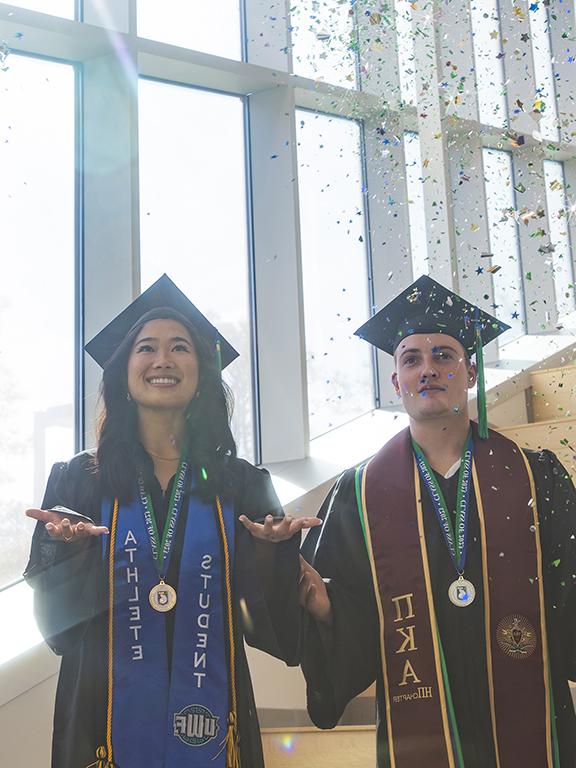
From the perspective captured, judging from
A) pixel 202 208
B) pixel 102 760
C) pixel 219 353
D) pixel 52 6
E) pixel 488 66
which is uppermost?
pixel 488 66

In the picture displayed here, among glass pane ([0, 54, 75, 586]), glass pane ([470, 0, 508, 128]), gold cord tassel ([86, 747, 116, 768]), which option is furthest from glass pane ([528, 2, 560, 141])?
gold cord tassel ([86, 747, 116, 768])

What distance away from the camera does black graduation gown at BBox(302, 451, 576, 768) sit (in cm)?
210

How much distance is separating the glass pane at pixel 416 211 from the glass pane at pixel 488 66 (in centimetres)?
74

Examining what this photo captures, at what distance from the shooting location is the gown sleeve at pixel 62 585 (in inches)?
75.3

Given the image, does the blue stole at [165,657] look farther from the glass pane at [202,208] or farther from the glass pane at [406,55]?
the glass pane at [406,55]

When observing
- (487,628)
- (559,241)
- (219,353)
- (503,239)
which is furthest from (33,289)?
(559,241)

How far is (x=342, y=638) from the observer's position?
2.18 metres

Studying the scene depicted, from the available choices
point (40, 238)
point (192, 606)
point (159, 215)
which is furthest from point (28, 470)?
point (192, 606)

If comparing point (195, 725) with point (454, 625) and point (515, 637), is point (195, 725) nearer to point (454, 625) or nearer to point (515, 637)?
point (454, 625)

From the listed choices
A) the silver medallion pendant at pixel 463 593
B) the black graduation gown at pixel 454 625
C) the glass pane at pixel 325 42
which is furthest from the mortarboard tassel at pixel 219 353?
the glass pane at pixel 325 42

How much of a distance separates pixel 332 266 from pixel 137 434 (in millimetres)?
2602

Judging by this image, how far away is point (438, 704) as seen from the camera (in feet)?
6.88

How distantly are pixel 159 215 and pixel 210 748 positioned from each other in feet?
8.41

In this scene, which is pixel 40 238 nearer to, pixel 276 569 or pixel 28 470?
pixel 28 470
